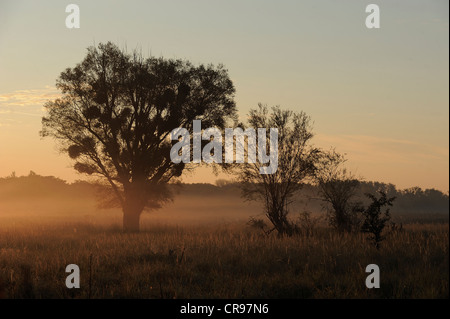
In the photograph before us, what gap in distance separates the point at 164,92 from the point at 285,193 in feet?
39.3

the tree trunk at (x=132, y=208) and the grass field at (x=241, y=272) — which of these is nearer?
the grass field at (x=241, y=272)

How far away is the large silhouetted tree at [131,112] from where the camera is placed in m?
31.6

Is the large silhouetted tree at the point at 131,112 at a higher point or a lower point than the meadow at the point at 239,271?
higher

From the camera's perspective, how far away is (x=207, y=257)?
15578 millimetres

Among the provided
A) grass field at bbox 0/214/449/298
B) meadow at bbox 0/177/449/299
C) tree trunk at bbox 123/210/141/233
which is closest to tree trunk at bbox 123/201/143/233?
tree trunk at bbox 123/210/141/233

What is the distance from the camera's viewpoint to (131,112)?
32.0 metres

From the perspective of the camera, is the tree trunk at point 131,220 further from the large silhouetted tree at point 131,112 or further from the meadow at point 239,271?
the meadow at point 239,271

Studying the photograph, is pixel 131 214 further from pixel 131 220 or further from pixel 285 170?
pixel 285 170

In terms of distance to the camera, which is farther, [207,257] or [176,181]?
[176,181]

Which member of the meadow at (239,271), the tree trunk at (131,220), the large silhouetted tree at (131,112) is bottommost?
the tree trunk at (131,220)

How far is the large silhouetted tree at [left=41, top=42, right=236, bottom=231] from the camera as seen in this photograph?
31.6 meters

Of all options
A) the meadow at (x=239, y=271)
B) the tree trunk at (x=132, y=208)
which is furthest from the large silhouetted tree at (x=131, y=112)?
the meadow at (x=239, y=271)
